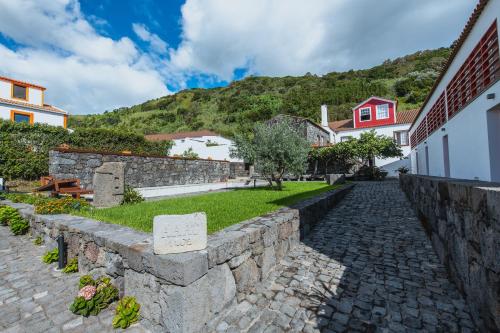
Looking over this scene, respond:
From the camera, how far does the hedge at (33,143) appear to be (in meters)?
10.6

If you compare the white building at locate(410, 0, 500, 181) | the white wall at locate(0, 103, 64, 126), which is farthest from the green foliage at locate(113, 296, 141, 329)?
the white wall at locate(0, 103, 64, 126)

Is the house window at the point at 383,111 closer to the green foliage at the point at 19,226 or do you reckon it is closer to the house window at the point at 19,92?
the green foliage at the point at 19,226

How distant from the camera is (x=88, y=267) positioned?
3.36 metres

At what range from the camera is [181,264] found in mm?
2035

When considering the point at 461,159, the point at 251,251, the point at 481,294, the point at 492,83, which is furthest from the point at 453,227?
the point at 461,159

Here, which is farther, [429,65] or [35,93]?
[429,65]

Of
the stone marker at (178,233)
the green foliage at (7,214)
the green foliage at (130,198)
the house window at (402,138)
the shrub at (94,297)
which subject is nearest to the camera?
the stone marker at (178,233)

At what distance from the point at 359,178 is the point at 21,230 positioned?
19.3 metres

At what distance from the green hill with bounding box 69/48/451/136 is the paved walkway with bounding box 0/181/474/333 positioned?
3092cm

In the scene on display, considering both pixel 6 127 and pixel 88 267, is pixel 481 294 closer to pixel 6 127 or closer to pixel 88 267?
pixel 88 267

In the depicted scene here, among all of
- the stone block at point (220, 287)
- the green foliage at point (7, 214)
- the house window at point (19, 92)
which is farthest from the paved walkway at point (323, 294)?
the house window at point (19, 92)

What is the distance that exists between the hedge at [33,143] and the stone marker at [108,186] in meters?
7.69

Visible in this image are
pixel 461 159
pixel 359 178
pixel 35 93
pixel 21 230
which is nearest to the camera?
pixel 21 230

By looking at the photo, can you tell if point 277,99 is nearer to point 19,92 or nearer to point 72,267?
point 19,92
